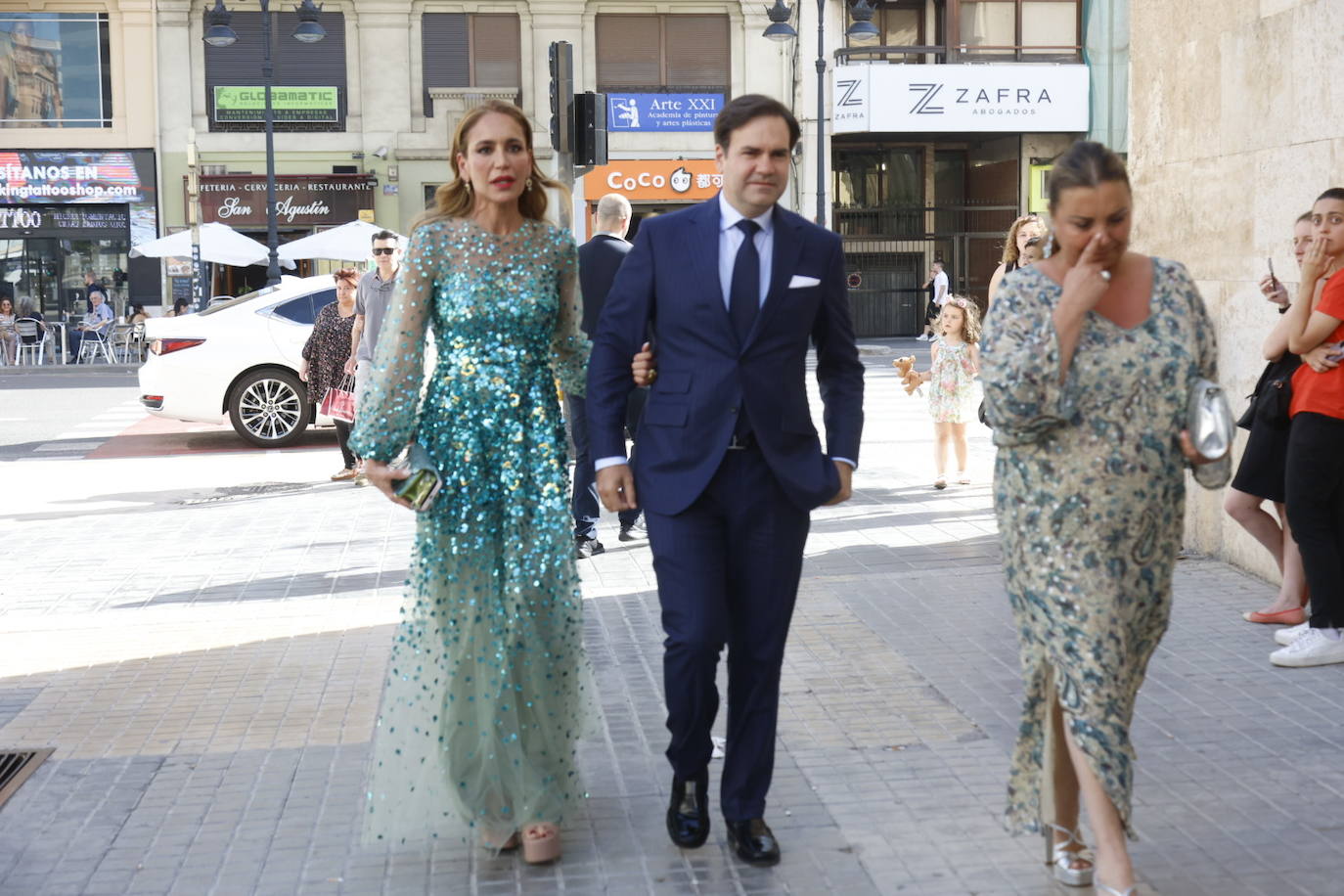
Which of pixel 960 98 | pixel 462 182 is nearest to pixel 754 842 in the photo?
pixel 462 182

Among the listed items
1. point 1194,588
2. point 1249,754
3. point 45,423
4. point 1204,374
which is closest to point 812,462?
point 1204,374

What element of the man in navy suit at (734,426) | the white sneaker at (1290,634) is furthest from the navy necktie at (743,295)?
the white sneaker at (1290,634)

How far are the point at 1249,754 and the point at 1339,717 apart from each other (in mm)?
582

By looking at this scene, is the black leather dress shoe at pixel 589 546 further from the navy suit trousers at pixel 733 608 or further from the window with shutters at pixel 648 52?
the window with shutters at pixel 648 52

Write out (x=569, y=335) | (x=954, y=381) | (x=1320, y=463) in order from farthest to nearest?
(x=954, y=381), (x=1320, y=463), (x=569, y=335)

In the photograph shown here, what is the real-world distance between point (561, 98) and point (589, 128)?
0.29 metres

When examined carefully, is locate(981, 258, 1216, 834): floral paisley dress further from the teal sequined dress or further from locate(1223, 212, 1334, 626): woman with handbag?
locate(1223, 212, 1334, 626): woman with handbag

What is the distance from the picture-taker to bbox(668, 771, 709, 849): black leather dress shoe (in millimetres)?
4395

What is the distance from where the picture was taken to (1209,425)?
3.65 meters

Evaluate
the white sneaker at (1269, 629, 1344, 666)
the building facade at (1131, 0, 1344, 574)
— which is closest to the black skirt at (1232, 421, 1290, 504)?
the white sneaker at (1269, 629, 1344, 666)

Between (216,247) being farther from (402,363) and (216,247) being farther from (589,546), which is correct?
(402,363)

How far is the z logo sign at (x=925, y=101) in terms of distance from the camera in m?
34.5

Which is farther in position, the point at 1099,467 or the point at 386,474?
the point at 386,474

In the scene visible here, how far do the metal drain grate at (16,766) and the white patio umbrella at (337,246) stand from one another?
21.0 meters
